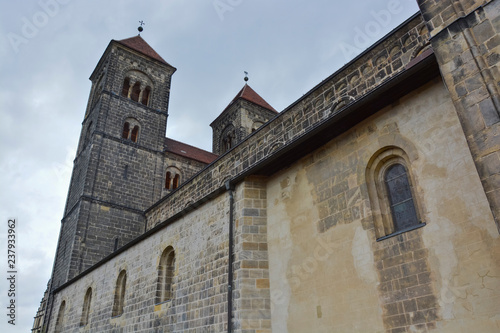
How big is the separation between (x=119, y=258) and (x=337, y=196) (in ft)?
29.4

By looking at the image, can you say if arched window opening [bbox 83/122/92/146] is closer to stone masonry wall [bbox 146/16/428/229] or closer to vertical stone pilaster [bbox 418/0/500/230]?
stone masonry wall [bbox 146/16/428/229]

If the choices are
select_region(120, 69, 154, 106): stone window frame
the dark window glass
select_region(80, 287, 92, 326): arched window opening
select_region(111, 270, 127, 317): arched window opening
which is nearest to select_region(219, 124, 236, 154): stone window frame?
select_region(120, 69, 154, 106): stone window frame

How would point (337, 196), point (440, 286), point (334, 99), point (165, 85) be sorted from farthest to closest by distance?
1. point (165, 85)
2. point (334, 99)
3. point (337, 196)
4. point (440, 286)

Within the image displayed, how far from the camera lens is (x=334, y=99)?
11297mm

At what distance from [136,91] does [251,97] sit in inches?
379

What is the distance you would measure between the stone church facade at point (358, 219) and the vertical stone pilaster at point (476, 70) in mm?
15

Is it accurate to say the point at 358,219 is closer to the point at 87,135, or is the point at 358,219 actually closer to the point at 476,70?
the point at 476,70

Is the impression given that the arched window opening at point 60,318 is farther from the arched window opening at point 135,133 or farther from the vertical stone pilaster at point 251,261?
the vertical stone pilaster at point 251,261

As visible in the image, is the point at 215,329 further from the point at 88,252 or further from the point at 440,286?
the point at 88,252

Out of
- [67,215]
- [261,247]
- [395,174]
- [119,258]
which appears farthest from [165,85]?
[395,174]

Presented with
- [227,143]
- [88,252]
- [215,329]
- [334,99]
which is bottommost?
[215,329]

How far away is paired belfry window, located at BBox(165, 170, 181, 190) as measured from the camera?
23109 millimetres

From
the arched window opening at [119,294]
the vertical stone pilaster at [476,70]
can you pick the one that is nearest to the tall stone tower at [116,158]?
the arched window opening at [119,294]

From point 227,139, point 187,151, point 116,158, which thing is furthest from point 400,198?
point 227,139
